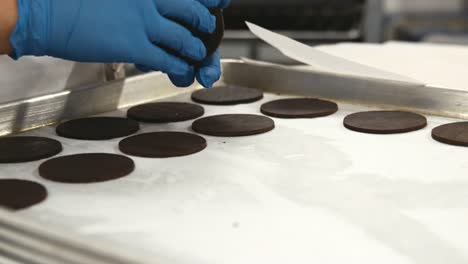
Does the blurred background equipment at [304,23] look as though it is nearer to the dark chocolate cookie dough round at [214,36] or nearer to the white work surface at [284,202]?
the dark chocolate cookie dough round at [214,36]

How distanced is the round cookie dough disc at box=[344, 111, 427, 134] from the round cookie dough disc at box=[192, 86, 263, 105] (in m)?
0.29

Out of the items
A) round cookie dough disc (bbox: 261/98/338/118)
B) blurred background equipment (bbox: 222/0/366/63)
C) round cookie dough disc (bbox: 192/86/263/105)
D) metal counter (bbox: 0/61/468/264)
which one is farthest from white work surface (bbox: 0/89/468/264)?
blurred background equipment (bbox: 222/0/366/63)

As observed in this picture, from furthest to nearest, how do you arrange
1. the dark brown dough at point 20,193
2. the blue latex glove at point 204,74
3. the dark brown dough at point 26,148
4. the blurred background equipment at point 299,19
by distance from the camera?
1. the blurred background equipment at point 299,19
2. the blue latex glove at point 204,74
3. the dark brown dough at point 26,148
4. the dark brown dough at point 20,193

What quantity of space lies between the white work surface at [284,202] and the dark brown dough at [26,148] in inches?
0.7

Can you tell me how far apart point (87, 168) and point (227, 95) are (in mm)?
592

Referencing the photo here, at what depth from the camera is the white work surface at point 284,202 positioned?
830 millimetres

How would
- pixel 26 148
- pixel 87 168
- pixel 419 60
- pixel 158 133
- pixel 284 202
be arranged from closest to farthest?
pixel 284 202 < pixel 87 168 < pixel 26 148 < pixel 158 133 < pixel 419 60

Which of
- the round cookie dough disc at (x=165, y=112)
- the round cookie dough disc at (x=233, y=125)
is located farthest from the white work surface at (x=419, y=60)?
the round cookie dough disc at (x=165, y=112)

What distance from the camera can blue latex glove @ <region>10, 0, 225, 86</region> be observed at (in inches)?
48.0

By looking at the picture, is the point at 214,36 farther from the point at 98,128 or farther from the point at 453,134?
the point at 453,134

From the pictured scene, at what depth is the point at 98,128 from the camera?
1378 mm

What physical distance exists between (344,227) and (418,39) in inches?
99.6

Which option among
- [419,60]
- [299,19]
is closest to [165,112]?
[419,60]

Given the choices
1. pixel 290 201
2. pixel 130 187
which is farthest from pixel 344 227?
pixel 130 187
